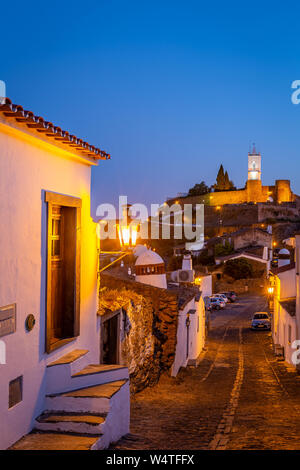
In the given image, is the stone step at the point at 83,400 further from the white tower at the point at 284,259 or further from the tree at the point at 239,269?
the tree at the point at 239,269

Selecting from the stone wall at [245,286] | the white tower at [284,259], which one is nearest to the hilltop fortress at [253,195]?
the stone wall at [245,286]

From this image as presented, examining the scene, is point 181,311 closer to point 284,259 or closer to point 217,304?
point 284,259

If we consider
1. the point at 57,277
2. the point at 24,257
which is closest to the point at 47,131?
the point at 24,257

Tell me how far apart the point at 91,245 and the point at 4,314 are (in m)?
3.17

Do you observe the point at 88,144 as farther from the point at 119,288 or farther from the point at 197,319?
the point at 197,319

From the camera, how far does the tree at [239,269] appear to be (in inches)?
2036

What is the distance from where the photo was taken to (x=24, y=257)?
236 inches

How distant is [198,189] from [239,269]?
54.7 m

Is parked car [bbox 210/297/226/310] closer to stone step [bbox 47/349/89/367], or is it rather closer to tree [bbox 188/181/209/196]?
stone step [bbox 47/349/89/367]

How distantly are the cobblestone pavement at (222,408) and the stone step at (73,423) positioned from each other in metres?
0.51

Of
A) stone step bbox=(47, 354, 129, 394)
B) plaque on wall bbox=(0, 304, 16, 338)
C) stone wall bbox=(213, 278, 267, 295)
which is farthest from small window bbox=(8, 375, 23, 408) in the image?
stone wall bbox=(213, 278, 267, 295)

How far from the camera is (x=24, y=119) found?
545cm
